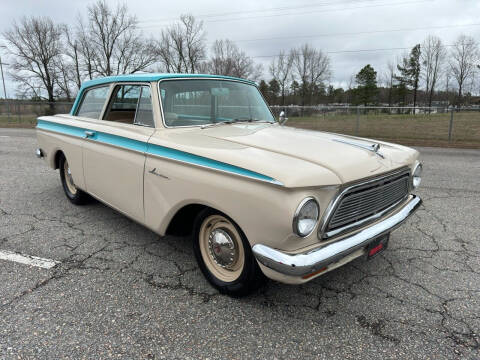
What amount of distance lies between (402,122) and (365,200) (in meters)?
14.0

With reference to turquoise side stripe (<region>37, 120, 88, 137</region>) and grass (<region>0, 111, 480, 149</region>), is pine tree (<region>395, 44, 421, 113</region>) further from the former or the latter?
turquoise side stripe (<region>37, 120, 88, 137</region>)

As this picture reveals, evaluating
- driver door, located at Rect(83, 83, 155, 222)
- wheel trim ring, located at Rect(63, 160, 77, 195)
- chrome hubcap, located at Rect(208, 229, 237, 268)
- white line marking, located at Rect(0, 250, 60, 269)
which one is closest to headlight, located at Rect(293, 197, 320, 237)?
chrome hubcap, located at Rect(208, 229, 237, 268)

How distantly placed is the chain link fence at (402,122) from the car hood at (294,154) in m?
9.17

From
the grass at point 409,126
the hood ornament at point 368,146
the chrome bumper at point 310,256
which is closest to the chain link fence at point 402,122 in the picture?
the grass at point 409,126

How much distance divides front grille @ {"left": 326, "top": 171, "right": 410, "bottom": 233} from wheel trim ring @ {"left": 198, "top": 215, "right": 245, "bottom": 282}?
657 mm

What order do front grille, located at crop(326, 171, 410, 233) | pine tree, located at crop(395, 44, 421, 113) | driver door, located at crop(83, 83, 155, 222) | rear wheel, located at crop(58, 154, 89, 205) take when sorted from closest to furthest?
front grille, located at crop(326, 171, 410, 233), driver door, located at crop(83, 83, 155, 222), rear wheel, located at crop(58, 154, 89, 205), pine tree, located at crop(395, 44, 421, 113)

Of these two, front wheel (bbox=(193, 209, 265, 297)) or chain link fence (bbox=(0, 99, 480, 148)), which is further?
chain link fence (bbox=(0, 99, 480, 148))

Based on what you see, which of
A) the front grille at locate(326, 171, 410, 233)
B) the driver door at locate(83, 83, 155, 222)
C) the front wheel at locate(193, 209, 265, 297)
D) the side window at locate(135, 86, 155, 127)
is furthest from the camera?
the side window at locate(135, 86, 155, 127)

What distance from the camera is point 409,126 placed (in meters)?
14.5

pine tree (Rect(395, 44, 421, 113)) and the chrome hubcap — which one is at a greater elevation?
pine tree (Rect(395, 44, 421, 113))

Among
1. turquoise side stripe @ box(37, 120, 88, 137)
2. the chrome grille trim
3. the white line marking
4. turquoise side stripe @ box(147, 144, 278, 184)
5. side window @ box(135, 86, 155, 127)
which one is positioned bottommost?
the white line marking

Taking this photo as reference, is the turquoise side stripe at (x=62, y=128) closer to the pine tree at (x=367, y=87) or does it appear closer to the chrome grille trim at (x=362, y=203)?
the chrome grille trim at (x=362, y=203)

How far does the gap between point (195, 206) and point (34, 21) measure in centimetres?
4829

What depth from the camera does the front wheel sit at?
7.82 ft
